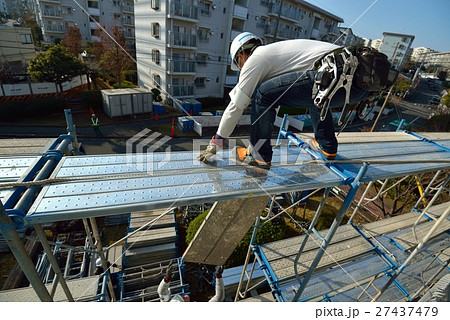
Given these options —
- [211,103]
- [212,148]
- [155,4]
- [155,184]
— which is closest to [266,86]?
[212,148]

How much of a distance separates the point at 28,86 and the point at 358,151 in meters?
21.8

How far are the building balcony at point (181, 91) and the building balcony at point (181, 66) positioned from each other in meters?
1.32

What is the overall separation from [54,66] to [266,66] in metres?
19.8

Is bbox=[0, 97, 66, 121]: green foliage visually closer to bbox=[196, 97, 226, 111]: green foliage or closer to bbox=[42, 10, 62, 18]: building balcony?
bbox=[196, 97, 226, 111]: green foliage

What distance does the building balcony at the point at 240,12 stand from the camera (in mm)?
21266

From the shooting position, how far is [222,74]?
24.1 meters

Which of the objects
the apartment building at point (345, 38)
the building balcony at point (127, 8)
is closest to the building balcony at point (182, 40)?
the apartment building at point (345, 38)

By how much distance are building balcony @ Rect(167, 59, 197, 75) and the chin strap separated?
62.7 feet

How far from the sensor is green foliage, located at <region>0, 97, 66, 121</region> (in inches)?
557

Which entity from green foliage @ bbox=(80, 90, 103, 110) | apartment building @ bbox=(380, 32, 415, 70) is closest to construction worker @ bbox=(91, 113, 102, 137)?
green foliage @ bbox=(80, 90, 103, 110)

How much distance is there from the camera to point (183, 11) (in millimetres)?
18016

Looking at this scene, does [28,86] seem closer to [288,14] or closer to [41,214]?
[41,214]

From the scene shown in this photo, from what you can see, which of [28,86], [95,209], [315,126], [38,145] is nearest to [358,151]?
[315,126]

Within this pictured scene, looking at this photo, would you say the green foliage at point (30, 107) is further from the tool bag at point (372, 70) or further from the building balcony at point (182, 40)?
the tool bag at point (372, 70)
